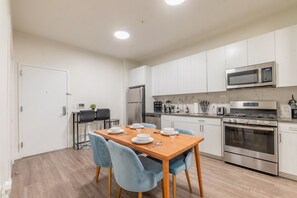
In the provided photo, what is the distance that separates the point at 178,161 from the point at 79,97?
333 cm

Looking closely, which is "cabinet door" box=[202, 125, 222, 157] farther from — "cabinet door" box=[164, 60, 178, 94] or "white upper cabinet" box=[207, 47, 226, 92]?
"cabinet door" box=[164, 60, 178, 94]

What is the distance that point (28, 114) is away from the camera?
3160 mm

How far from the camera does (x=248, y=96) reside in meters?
2.91

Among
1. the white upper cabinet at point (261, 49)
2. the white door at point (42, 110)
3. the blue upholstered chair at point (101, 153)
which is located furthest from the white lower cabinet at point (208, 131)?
the white door at point (42, 110)

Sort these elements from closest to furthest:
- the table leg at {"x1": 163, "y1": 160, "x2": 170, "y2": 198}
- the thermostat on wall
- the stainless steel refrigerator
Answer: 1. the table leg at {"x1": 163, "y1": 160, "x2": 170, "y2": 198}
2. the thermostat on wall
3. the stainless steel refrigerator

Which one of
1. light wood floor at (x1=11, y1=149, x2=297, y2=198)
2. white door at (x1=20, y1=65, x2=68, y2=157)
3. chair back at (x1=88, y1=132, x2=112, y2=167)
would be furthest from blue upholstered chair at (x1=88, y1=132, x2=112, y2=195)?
white door at (x1=20, y1=65, x2=68, y2=157)

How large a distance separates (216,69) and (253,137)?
1530 mm

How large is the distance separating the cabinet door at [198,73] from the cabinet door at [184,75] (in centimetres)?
9

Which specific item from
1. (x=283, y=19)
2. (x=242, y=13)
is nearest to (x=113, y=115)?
(x=242, y=13)

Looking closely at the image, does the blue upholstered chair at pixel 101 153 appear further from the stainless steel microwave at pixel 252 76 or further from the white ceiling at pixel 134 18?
the stainless steel microwave at pixel 252 76

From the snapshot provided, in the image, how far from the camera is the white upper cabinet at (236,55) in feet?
8.96

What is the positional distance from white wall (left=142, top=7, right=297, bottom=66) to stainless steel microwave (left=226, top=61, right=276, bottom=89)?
2.64 ft

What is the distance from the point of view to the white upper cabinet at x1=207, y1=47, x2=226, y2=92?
9.91 feet

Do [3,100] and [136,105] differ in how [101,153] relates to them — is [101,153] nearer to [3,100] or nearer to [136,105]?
[3,100]
